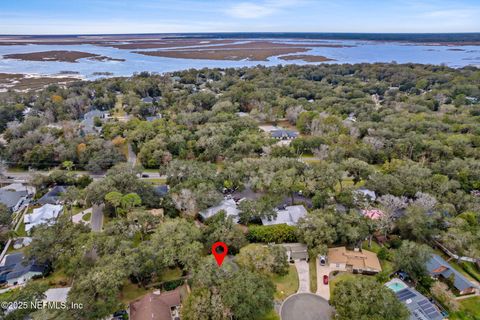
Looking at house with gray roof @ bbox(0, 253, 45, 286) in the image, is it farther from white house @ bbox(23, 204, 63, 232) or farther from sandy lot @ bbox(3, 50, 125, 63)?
sandy lot @ bbox(3, 50, 125, 63)

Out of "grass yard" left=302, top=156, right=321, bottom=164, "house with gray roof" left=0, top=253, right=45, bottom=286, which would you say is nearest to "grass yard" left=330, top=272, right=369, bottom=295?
"grass yard" left=302, top=156, right=321, bottom=164

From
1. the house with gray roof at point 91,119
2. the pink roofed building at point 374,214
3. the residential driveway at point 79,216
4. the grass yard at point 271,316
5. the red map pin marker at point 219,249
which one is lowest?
the grass yard at point 271,316

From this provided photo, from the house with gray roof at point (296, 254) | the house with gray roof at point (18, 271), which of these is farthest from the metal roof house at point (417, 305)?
the house with gray roof at point (18, 271)

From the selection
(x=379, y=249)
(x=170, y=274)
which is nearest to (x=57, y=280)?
(x=170, y=274)

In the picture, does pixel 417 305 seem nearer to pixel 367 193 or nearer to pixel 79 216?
pixel 367 193

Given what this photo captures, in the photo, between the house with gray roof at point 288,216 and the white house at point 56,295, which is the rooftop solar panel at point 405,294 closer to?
the house with gray roof at point 288,216
